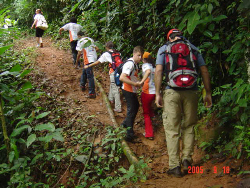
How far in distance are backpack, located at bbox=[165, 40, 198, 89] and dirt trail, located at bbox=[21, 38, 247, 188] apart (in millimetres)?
1405

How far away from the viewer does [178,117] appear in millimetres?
3709

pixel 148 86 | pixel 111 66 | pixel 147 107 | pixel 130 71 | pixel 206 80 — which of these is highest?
pixel 111 66

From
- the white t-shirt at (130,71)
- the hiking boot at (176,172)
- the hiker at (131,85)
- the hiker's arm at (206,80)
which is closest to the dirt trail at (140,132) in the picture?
the hiking boot at (176,172)

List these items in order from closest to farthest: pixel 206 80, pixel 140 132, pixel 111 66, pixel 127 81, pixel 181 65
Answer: pixel 181 65 → pixel 206 80 → pixel 127 81 → pixel 140 132 → pixel 111 66

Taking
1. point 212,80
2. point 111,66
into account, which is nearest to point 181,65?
point 212,80

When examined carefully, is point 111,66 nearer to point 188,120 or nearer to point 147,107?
point 147,107

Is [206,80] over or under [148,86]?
under

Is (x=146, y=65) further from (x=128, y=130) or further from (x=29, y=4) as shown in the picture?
(x=29, y=4)

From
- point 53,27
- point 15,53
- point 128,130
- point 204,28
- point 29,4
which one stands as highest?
point 29,4

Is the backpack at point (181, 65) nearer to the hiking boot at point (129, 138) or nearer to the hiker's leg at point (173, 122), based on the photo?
the hiker's leg at point (173, 122)

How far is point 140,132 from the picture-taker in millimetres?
5871

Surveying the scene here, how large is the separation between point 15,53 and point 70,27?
2.54 m

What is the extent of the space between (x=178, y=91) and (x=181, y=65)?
0.43m

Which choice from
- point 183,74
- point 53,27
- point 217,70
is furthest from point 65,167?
point 53,27
